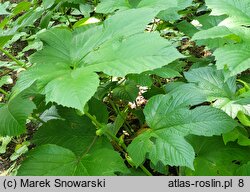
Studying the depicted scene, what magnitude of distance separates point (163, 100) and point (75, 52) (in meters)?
0.46

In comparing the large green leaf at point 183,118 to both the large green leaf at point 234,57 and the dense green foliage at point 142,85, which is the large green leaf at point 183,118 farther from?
the large green leaf at point 234,57

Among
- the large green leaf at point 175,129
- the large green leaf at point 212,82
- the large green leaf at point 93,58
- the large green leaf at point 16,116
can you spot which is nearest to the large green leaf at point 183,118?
the large green leaf at point 175,129

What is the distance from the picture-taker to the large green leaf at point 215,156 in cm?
→ 166

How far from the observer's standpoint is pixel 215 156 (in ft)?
5.55

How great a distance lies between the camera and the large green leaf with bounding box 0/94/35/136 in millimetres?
1620

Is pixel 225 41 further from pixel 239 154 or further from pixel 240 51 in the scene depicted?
pixel 239 154

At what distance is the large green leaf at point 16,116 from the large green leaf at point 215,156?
2.64 feet

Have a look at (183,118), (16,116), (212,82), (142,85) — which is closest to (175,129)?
(183,118)

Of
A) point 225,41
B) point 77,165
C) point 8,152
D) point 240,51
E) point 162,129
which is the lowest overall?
point 8,152

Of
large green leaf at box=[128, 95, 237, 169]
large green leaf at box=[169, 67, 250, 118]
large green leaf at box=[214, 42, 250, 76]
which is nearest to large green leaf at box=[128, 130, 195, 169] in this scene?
large green leaf at box=[128, 95, 237, 169]

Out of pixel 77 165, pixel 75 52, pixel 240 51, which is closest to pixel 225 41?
pixel 240 51

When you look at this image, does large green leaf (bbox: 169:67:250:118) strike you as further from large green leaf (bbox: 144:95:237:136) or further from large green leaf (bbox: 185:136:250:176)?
large green leaf (bbox: 185:136:250:176)

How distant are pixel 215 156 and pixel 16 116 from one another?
3.20 feet

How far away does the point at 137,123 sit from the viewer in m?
2.62
